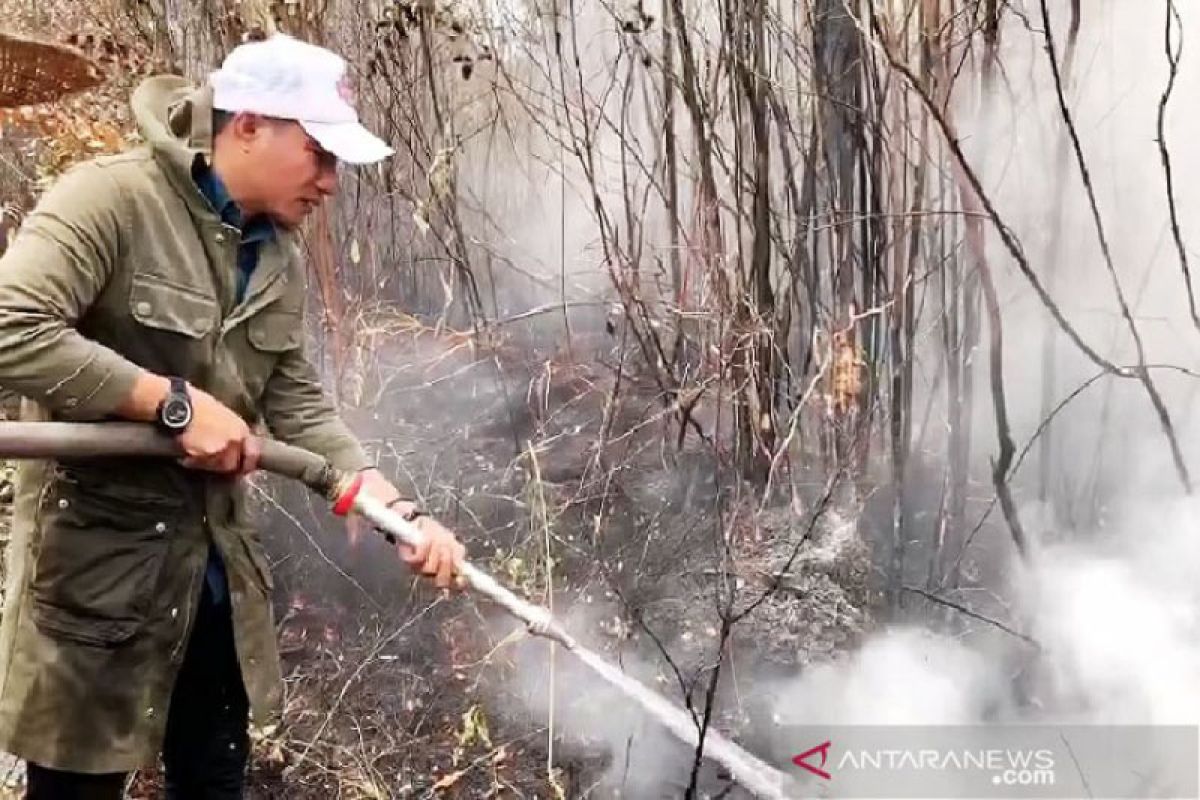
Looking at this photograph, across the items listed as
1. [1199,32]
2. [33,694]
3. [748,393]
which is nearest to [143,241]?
[33,694]

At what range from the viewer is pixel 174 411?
167 centimetres

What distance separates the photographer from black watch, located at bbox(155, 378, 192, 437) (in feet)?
5.46

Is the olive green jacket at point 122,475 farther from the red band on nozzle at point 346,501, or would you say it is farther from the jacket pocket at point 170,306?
the red band on nozzle at point 346,501

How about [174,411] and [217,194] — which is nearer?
[174,411]

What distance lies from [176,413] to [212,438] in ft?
0.23

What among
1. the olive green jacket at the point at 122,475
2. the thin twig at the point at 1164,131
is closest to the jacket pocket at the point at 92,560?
the olive green jacket at the point at 122,475

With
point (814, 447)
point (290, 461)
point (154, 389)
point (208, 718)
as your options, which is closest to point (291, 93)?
point (154, 389)

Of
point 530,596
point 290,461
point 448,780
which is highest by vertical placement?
point 290,461

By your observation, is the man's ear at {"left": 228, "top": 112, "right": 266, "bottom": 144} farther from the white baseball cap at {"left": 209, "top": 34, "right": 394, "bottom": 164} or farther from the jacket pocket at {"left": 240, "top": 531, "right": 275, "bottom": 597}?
the jacket pocket at {"left": 240, "top": 531, "right": 275, "bottom": 597}

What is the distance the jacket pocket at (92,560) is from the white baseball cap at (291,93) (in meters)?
0.70

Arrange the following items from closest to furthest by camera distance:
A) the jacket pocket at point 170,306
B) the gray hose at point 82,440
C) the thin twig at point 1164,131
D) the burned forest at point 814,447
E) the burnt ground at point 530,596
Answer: the gray hose at point 82,440
the jacket pocket at point 170,306
the thin twig at point 1164,131
the burnt ground at point 530,596
the burned forest at point 814,447

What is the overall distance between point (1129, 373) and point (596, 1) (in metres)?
2.53

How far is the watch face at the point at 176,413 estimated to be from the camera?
1663 millimetres

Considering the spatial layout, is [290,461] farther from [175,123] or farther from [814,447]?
[814,447]
